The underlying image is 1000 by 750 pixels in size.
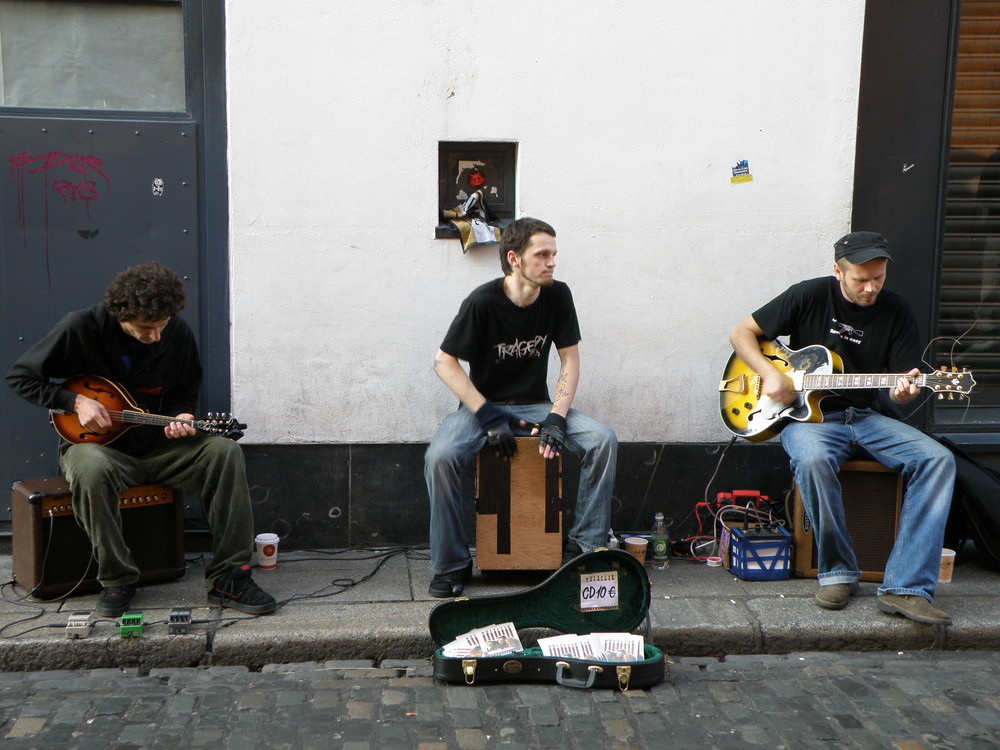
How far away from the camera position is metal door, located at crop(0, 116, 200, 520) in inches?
181

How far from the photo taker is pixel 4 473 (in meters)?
4.74

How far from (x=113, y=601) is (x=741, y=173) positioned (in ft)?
11.5

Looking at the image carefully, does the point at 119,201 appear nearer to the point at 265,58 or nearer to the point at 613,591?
the point at 265,58

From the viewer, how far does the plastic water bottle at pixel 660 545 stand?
483 cm

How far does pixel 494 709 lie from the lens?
11.3 feet

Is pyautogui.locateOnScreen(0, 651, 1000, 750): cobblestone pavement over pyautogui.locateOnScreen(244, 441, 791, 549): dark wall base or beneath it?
beneath

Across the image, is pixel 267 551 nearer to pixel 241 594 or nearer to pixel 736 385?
pixel 241 594

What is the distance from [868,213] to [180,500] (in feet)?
12.0

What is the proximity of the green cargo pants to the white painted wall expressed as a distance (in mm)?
625

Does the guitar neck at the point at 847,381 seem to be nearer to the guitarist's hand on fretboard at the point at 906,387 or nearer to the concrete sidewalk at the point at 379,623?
the guitarist's hand on fretboard at the point at 906,387

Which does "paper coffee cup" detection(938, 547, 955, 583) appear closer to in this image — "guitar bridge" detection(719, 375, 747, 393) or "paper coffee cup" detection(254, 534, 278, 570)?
"guitar bridge" detection(719, 375, 747, 393)

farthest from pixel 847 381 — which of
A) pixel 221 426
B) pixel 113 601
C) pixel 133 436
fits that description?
pixel 113 601

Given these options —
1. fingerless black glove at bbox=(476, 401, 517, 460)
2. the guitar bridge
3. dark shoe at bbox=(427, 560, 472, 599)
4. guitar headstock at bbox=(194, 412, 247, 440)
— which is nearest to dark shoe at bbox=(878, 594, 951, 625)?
the guitar bridge

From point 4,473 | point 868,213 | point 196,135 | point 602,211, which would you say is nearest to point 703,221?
point 602,211
